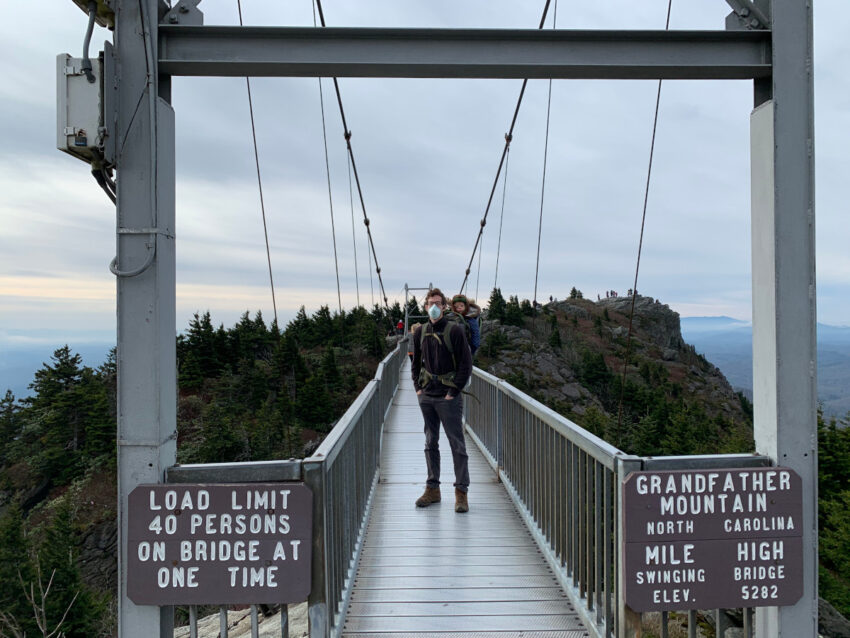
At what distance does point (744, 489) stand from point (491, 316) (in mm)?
91117

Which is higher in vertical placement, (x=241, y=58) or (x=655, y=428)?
(x=241, y=58)

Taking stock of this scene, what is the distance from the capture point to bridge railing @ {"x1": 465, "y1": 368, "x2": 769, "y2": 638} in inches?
127

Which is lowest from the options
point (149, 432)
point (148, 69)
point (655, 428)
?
point (655, 428)

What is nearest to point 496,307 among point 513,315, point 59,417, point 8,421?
point 513,315

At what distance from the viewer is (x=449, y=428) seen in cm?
562

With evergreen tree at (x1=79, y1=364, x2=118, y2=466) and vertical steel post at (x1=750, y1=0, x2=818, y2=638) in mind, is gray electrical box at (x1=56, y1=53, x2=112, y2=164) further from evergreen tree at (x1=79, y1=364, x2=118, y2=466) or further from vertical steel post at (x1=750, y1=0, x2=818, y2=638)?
evergreen tree at (x1=79, y1=364, x2=118, y2=466)

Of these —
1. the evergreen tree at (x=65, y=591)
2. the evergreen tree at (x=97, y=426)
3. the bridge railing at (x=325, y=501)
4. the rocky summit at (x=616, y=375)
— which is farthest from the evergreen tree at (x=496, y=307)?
the bridge railing at (x=325, y=501)

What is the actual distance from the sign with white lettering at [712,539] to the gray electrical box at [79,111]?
3.04 meters

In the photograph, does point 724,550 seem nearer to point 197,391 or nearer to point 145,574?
point 145,574

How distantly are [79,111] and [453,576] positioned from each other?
3.65 metres

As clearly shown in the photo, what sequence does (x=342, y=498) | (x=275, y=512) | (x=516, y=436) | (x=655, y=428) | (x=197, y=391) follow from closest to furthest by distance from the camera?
(x=275, y=512) → (x=342, y=498) → (x=516, y=436) → (x=655, y=428) → (x=197, y=391)

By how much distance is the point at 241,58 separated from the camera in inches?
133

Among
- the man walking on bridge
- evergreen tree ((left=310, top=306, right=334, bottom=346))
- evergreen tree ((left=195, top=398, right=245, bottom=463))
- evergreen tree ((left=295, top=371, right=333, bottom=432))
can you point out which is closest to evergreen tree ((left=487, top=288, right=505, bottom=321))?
evergreen tree ((left=310, top=306, right=334, bottom=346))

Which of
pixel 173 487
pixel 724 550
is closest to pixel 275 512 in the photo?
pixel 173 487
